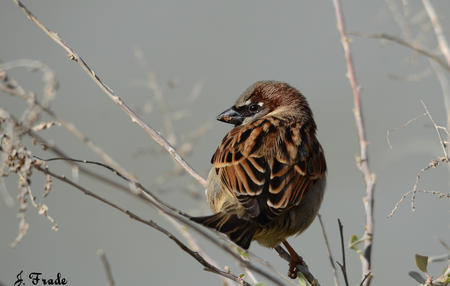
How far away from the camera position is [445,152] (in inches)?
84.0

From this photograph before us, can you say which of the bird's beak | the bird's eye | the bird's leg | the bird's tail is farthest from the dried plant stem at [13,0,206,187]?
the bird's eye

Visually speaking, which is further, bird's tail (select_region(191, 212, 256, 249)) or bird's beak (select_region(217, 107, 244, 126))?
bird's beak (select_region(217, 107, 244, 126))

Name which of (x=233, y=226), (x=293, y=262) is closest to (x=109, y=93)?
(x=233, y=226)

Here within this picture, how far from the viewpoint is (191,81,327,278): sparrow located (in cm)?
275

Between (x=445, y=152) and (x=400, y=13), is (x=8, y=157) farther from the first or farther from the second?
(x=400, y=13)

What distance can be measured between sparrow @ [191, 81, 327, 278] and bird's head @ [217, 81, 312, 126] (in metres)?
0.30

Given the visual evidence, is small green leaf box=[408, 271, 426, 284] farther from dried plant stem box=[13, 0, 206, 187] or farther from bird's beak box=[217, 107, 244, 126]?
bird's beak box=[217, 107, 244, 126]

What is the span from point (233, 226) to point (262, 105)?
4.53 ft

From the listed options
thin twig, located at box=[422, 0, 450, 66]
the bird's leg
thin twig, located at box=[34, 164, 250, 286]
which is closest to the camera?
thin twig, located at box=[34, 164, 250, 286]

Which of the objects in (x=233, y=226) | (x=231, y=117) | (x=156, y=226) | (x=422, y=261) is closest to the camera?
(x=156, y=226)

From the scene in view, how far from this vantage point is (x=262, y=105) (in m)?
3.84

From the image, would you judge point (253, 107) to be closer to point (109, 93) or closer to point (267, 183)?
point (267, 183)

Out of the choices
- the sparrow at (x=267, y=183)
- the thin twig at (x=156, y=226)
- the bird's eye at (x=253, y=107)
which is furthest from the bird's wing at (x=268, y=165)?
the thin twig at (x=156, y=226)

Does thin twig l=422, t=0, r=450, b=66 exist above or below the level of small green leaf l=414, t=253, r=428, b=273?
above
